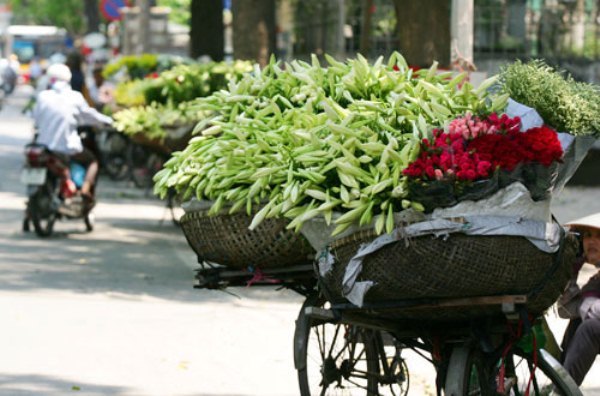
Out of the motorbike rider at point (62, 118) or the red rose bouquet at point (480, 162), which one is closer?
the red rose bouquet at point (480, 162)

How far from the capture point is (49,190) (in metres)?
15.1

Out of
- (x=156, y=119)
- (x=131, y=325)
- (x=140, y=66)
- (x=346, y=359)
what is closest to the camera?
(x=346, y=359)

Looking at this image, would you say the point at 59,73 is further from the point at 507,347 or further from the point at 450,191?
the point at 450,191

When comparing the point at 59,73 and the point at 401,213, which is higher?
the point at 401,213

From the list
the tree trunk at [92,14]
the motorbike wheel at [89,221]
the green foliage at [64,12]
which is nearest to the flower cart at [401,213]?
the motorbike wheel at [89,221]

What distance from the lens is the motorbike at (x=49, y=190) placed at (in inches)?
583

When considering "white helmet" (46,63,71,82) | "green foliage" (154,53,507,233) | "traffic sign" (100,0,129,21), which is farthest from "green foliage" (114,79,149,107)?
"traffic sign" (100,0,129,21)

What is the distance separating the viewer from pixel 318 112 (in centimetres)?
639

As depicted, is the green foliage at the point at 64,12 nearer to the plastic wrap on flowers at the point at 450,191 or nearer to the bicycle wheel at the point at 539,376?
the bicycle wheel at the point at 539,376

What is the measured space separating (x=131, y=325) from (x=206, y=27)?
14.5 m

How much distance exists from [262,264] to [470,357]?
1.11 meters

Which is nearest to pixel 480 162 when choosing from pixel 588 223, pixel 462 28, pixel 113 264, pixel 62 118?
pixel 588 223

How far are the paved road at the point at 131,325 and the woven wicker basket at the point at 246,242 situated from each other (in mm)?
1599

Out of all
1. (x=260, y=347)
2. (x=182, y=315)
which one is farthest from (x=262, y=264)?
(x=182, y=315)
